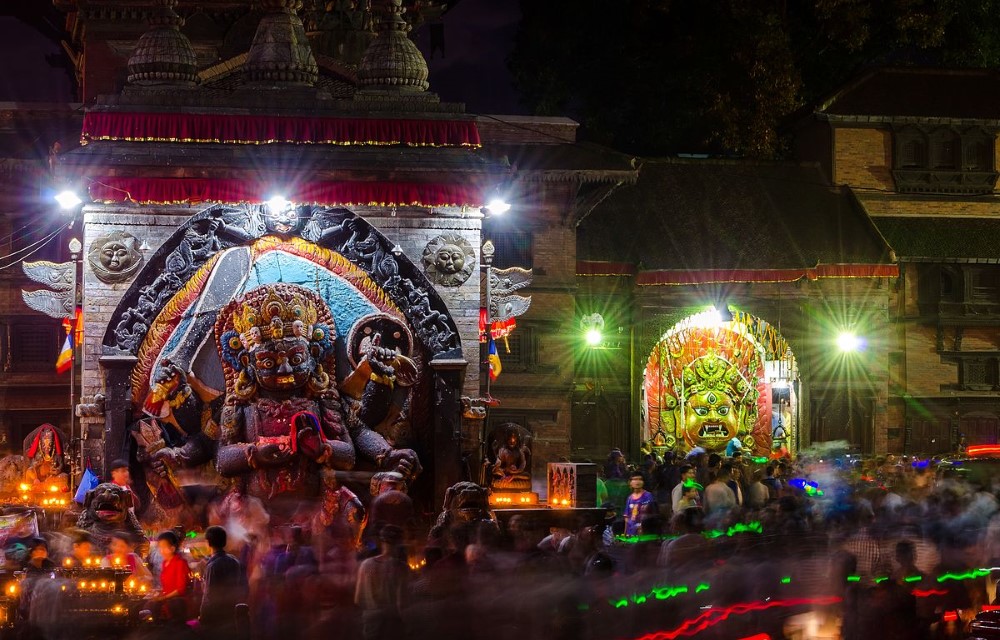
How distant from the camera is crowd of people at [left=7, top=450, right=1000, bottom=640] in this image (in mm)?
13586

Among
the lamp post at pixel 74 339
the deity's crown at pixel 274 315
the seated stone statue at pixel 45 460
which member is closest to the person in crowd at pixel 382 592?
the deity's crown at pixel 274 315

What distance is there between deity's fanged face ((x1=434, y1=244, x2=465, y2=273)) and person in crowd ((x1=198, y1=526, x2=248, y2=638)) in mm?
9603

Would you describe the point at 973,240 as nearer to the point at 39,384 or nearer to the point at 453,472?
the point at 453,472

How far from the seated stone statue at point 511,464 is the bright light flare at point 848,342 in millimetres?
13780

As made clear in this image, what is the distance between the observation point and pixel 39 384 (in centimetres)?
3141

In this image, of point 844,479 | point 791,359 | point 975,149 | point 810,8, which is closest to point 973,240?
point 975,149

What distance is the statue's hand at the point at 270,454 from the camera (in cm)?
2180

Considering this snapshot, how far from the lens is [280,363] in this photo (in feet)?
72.0

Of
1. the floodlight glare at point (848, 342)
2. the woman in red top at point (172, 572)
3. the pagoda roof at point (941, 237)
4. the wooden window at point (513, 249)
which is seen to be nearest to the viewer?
the woman in red top at point (172, 572)

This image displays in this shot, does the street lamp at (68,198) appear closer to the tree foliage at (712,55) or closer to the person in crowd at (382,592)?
the person in crowd at (382,592)

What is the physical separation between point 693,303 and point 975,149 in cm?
834

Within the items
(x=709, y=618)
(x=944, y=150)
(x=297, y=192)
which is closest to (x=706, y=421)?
(x=944, y=150)

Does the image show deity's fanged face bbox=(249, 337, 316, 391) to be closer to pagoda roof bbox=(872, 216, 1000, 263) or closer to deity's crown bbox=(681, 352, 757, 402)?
deity's crown bbox=(681, 352, 757, 402)

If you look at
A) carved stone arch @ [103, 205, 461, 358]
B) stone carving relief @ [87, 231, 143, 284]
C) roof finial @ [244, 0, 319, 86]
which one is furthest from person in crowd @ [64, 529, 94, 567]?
roof finial @ [244, 0, 319, 86]
